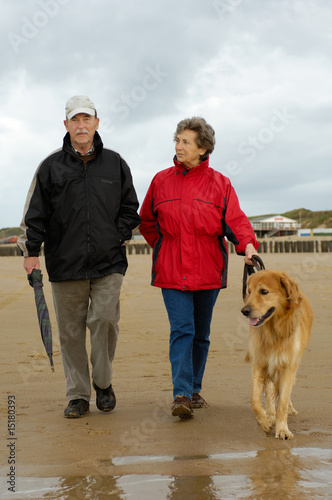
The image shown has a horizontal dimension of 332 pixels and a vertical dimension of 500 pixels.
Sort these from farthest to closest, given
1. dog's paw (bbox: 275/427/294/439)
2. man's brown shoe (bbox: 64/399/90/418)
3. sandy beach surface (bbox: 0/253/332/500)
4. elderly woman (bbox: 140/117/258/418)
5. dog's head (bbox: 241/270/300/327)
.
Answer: elderly woman (bbox: 140/117/258/418)
man's brown shoe (bbox: 64/399/90/418)
dog's head (bbox: 241/270/300/327)
dog's paw (bbox: 275/427/294/439)
sandy beach surface (bbox: 0/253/332/500)

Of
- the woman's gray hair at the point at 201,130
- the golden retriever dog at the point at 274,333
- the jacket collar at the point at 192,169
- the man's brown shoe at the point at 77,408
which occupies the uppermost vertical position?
the woman's gray hair at the point at 201,130

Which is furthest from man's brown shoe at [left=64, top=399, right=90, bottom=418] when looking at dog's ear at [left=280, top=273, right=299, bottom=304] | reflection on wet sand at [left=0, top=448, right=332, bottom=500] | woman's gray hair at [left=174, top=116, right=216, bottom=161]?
woman's gray hair at [left=174, top=116, right=216, bottom=161]

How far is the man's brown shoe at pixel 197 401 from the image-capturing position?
15.8 ft

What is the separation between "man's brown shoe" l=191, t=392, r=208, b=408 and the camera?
4.82 m

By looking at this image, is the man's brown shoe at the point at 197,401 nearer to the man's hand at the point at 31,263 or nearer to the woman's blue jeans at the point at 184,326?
the woman's blue jeans at the point at 184,326

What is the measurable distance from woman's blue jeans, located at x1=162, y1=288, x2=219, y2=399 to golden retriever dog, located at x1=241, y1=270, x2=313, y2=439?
20.4 inches

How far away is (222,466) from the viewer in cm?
338

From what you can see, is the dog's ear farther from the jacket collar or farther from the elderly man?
the elderly man

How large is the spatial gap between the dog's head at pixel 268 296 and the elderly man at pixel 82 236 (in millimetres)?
1099

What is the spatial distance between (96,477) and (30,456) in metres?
0.61

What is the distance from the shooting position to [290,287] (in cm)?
421

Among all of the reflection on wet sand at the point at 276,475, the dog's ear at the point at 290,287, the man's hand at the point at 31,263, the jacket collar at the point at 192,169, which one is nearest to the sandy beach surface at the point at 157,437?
the reflection on wet sand at the point at 276,475

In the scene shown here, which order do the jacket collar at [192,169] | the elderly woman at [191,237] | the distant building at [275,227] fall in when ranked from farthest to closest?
the distant building at [275,227]
the jacket collar at [192,169]
the elderly woman at [191,237]

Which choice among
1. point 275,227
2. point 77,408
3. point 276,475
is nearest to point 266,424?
Result: point 276,475
